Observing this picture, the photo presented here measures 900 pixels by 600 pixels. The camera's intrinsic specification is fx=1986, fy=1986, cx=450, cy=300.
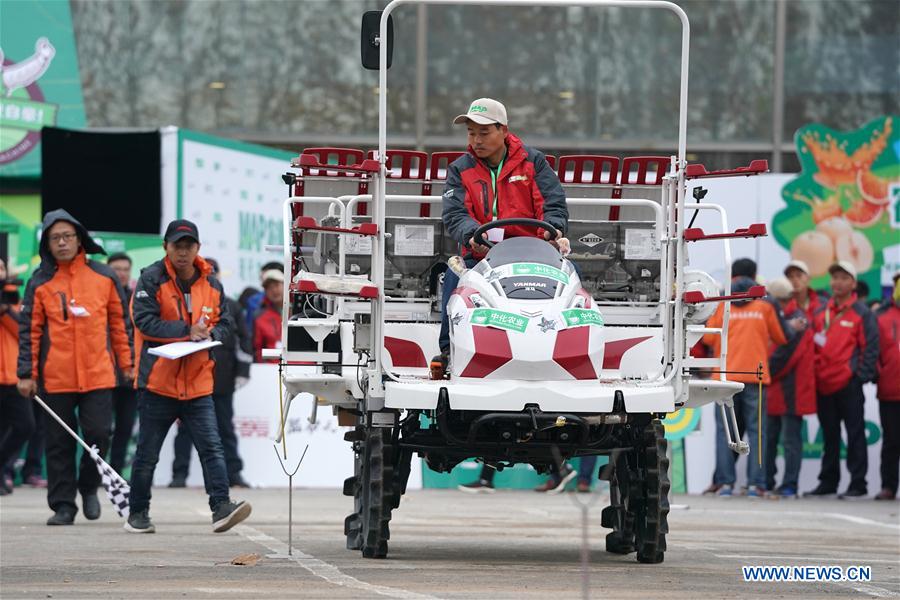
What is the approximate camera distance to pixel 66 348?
14.2m

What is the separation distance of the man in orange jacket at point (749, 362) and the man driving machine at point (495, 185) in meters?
7.46

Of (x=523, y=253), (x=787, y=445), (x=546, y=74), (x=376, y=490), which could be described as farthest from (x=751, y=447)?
(x=376, y=490)

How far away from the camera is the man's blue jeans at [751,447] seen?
1966 centimetres

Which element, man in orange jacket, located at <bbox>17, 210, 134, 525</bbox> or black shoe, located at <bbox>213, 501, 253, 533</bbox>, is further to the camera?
man in orange jacket, located at <bbox>17, 210, 134, 525</bbox>

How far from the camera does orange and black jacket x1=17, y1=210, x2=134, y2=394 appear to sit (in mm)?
14242

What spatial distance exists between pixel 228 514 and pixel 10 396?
6.23 meters

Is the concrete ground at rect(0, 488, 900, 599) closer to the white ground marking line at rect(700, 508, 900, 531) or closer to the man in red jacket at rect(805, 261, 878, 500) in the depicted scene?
the white ground marking line at rect(700, 508, 900, 531)

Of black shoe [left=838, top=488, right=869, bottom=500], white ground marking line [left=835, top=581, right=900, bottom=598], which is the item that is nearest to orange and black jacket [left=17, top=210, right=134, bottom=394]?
white ground marking line [left=835, top=581, right=900, bottom=598]

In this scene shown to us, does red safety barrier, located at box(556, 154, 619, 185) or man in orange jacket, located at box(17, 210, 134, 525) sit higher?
red safety barrier, located at box(556, 154, 619, 185)

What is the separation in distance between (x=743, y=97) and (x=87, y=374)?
Answer: 1497cm

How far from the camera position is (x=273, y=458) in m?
20.2

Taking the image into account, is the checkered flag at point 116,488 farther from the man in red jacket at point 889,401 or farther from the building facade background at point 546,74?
the building facade background at point 546,74

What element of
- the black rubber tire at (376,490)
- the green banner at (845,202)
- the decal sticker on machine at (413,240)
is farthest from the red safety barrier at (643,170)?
the green banner at (845,202)

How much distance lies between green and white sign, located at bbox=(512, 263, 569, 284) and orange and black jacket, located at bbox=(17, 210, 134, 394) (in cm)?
471
